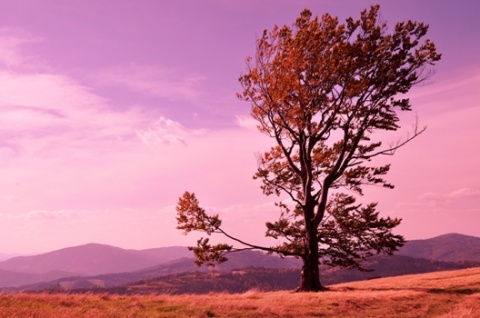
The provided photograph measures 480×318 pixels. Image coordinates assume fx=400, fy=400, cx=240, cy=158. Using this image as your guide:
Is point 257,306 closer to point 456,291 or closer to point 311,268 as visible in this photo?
point 311,268

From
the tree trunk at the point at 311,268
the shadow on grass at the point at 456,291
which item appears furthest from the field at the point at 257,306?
the tree trunk at the point at 311,268

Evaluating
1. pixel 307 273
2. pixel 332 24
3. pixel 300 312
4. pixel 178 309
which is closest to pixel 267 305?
pixel 300 312

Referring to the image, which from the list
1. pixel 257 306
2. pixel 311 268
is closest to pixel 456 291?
pixel 311 268

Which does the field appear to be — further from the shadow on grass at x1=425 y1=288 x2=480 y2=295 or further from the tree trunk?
the tree trunk

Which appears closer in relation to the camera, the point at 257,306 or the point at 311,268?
the point at 257,306

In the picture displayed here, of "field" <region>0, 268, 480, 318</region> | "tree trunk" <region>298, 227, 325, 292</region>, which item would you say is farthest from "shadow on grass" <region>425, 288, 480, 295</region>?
"tree trunk" <region>298, 227, 325, 292</region>

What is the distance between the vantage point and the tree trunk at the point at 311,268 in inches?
957

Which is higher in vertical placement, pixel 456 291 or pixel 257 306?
pixel 456 291

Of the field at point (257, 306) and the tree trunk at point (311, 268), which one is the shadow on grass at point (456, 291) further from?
the tree trunk at point (311, 268)

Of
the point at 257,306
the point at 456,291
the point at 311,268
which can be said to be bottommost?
the point at 257,306

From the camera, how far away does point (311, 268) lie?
2464cm

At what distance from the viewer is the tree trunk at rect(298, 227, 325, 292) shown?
79.8ft

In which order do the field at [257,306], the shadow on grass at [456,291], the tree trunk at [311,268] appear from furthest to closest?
the tree trunk at [311,268] < the shadow on grass at [456,291] < the field at [257,306]

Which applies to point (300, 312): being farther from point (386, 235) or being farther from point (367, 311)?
point (386, 235)
